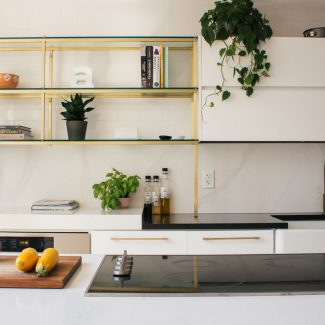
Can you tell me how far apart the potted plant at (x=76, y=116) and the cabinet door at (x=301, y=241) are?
1.49 meters

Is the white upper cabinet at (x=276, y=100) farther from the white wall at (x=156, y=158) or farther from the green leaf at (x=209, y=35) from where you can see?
the white wall at (x=156, y=158)

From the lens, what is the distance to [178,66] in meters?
2.93

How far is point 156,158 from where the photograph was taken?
9.60 feet

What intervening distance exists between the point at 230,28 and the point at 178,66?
1.77 feet

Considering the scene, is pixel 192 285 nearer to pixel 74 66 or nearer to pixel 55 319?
pixel 55 319

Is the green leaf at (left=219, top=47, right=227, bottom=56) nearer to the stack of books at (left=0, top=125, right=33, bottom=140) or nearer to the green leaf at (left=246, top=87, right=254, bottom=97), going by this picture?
the green leaf at (left=246, top=87, right=254, bottom=97)

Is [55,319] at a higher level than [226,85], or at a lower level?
lower

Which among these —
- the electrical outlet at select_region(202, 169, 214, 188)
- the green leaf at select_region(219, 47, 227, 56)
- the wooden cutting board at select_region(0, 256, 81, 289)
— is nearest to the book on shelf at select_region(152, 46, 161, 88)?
the green leaf at select_region(219, 47, 227, 56)

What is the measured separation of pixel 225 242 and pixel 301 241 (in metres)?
0.47

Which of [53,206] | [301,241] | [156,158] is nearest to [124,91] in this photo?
[156,158]

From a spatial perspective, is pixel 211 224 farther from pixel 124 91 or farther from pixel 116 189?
Answer: pixel 124 91

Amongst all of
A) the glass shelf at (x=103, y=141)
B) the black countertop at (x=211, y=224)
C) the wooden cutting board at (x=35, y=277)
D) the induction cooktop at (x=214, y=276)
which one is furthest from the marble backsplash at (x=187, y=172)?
the wooden cutting board at (x=35, y=277)

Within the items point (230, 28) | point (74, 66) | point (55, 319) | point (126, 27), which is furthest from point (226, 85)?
point (55, 319)

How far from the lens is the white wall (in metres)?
2.91
